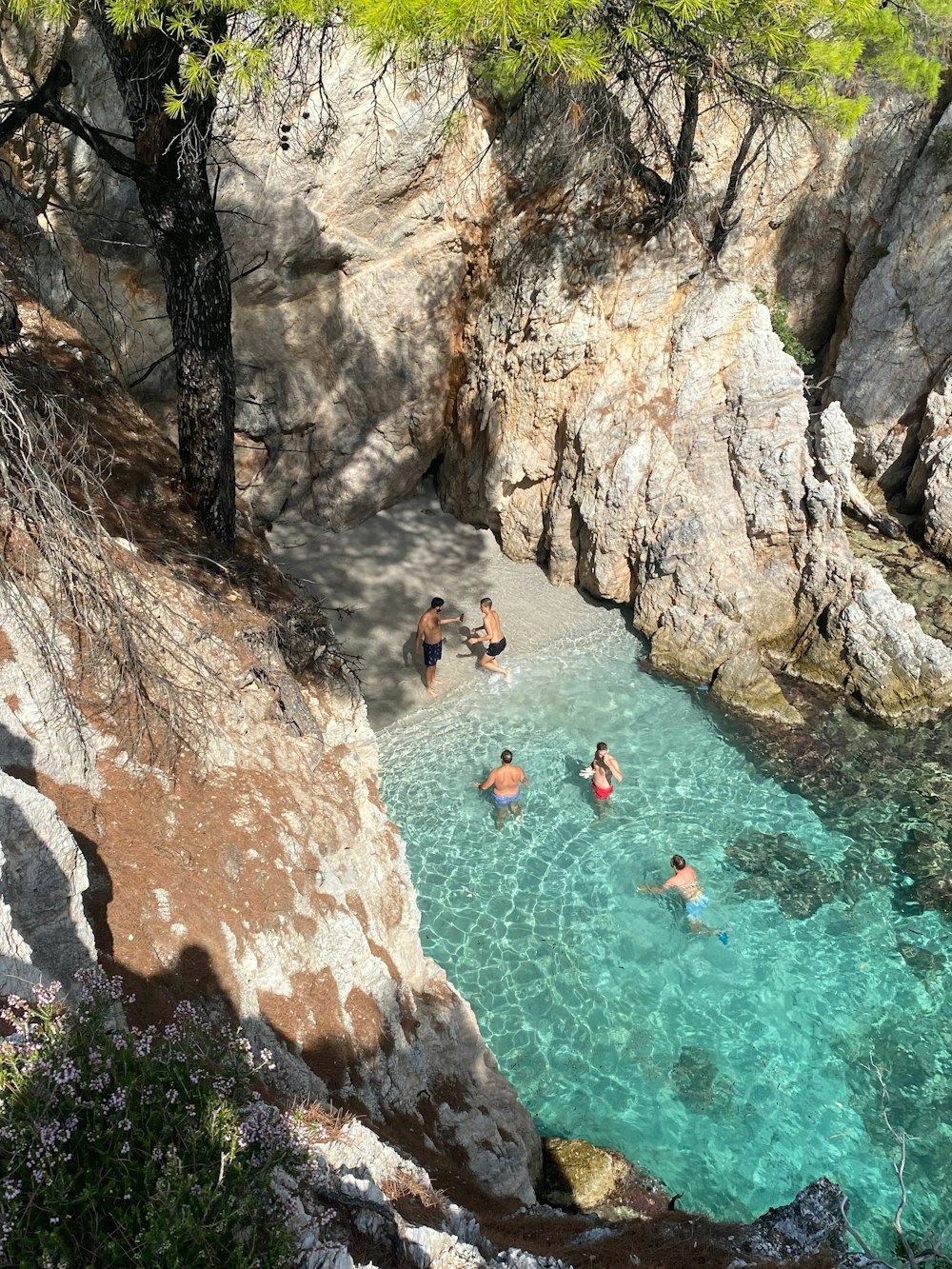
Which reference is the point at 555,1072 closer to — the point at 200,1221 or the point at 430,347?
the point at 200,1221

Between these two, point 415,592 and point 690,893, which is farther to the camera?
point 415,592

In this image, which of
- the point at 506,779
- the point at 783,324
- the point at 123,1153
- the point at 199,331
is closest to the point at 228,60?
the point at 199,331

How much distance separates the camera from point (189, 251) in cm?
674

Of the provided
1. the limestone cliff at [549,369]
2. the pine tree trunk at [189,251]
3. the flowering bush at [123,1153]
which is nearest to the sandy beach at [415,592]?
the limestone cliff at [549,369]

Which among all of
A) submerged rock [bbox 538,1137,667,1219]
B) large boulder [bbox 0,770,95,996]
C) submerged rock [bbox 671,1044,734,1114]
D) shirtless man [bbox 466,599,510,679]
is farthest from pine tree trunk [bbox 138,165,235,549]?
submerged rock [bbox 671,1044,734,1114]

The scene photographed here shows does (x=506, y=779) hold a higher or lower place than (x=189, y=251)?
lower

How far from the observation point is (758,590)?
13.3 metres

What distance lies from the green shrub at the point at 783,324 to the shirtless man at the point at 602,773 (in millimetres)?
10803

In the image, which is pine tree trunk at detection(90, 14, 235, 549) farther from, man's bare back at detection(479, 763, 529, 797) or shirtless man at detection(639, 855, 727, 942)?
shirtless man at detection(639, 855, 727, 942)

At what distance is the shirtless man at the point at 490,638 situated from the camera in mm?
12336

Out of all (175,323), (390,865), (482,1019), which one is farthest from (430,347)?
(482,1019)

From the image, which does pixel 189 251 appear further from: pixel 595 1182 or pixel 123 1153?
pixel 595 1182

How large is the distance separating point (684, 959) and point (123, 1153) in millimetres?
7183

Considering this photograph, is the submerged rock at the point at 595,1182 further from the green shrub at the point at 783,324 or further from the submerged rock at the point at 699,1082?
the green shrub at the point at 783,324
